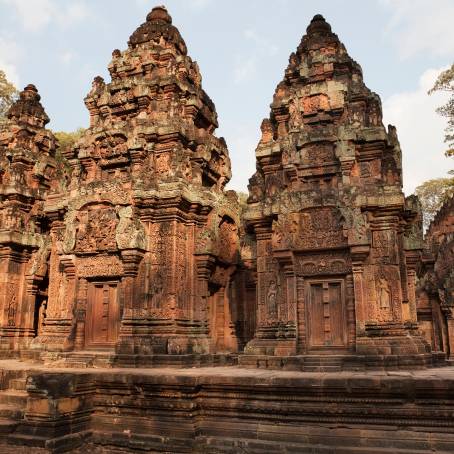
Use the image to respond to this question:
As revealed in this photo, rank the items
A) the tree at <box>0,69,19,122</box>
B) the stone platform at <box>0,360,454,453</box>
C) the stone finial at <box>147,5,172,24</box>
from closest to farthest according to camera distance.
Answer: the stone platform at <box>0,360,454,453</box> < the stone finial at <box>147,5,172,24</box> < the tree at <box>0,69,19,122</box>

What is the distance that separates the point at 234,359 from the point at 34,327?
19.9 ft

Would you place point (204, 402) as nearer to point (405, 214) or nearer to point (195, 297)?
point (195, 297)

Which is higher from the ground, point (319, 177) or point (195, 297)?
point (319, 177)

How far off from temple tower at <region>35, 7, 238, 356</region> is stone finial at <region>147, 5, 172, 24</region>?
0.36 metres

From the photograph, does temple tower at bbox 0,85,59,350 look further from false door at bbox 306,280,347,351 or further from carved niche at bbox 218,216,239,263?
false door at bbox 306,280,347,351

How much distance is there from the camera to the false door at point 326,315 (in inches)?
349

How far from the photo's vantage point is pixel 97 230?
35.2 feet

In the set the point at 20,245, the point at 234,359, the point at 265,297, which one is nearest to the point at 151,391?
the point at 265,297

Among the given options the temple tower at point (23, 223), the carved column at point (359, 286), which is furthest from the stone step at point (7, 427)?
the temple tower at point (23, 223)

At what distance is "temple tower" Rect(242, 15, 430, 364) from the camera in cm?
865

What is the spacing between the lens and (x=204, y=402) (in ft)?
22.8

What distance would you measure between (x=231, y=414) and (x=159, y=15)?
1017 centimetres

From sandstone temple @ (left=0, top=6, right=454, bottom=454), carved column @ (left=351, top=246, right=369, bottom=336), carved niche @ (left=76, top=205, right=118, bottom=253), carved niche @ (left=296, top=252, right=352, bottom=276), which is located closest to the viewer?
sandstone temple @ (left=0, top=6, right=454, bottom=454)

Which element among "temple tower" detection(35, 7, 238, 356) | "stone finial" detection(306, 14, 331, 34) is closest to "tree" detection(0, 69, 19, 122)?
"temple tower" detection(35, 7, 238, 356)
